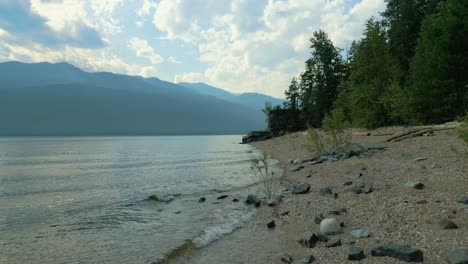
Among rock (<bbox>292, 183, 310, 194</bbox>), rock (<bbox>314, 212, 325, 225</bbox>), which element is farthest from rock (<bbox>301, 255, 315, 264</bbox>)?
rock (<bbox>292, 183, 310, 194</bbox>)

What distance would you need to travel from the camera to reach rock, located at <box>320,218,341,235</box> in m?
9.93

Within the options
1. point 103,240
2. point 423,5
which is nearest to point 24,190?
point 103,240

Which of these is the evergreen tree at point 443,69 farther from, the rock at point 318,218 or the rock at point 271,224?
the rock at point 271,224

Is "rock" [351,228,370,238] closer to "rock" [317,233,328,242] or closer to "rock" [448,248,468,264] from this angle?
"rock" [317,233,328,242]

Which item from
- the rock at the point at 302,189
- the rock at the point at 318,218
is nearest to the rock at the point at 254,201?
the rock at the point at 302,189

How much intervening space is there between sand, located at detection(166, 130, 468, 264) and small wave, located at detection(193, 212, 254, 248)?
0.34 metres

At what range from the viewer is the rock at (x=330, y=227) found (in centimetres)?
993

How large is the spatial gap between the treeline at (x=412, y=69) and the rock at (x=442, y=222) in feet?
63.6

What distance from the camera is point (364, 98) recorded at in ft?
159

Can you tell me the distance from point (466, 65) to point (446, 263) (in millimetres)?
37166

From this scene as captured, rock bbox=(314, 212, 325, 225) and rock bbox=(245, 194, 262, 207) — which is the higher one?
rock bbox=(314, 212, 325, 225)

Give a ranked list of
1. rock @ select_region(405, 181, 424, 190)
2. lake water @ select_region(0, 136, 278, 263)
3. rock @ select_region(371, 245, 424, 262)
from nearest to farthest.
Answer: rock @ select_region(371, 245, 424, 262) < lake water @ select_region(0, 136, 278, 263) < rock @ select_region(405, 181, 424, 190)

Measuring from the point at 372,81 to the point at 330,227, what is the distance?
45026 millimetres

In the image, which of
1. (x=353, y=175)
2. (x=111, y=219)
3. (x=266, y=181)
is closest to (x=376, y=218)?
(x=353, y=175)
